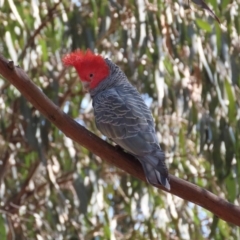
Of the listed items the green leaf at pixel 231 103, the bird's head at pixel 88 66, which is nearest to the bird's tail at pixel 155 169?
the bird's head at pixel 88 66

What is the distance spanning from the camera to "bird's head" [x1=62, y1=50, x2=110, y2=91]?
2.32m

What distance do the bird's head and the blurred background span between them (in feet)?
1.78

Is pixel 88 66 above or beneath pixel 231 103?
beneath

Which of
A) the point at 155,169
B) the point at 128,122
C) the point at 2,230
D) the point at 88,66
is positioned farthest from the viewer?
the point at 2,230

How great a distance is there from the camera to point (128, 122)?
84.1 inches

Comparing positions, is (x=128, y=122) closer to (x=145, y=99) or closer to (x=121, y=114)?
(x=121, y=114)

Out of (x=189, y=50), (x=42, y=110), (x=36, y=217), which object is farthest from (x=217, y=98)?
(x=42, y=110)

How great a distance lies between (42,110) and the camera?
1.86m

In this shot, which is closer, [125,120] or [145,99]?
[125,120]

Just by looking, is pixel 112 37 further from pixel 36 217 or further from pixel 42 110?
pixel 42 110

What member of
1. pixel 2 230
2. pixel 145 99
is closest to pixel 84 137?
pixel 2 230

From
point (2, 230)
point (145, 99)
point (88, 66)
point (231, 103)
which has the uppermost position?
point (145, 99)

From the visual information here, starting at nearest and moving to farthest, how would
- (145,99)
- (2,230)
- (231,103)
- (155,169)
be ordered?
1. (155,169)
2. (2,230)
3. (231,103)
4. (145,99)

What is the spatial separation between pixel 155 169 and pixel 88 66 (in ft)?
2.04
